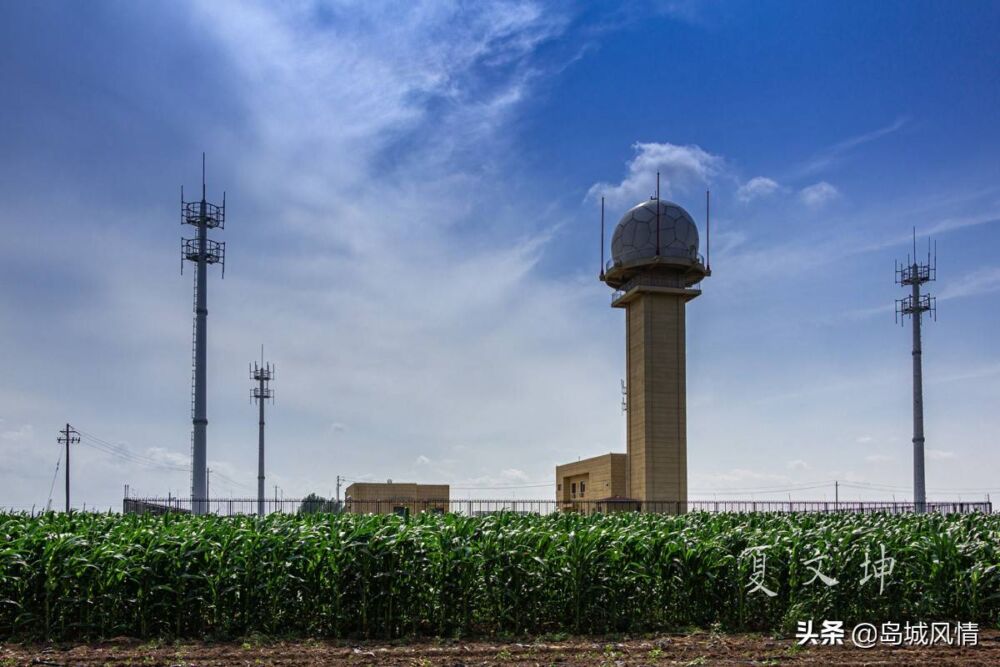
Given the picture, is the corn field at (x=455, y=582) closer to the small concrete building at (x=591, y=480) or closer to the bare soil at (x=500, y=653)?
the bare soil at (x=500, y=653)

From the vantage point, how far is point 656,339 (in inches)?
1789

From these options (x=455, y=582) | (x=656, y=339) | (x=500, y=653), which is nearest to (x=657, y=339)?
(x=656, y=339)

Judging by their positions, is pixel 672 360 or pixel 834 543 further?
pixel 672 360

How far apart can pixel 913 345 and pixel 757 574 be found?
43420mm

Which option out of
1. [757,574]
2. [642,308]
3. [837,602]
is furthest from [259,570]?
[642,308]

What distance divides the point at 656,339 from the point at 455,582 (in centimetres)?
3621

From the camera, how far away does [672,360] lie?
45562 millimetres

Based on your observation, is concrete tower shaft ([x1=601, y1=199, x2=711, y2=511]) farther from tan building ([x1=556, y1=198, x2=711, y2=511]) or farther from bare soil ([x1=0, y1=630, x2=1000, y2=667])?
bare soil ([x1=0, y1=630, x2=1000, y2=667])

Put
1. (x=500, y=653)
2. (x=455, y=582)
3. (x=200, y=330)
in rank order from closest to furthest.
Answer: (x=500, y=653)
(x=455, y=582)
(x=200, y=330)

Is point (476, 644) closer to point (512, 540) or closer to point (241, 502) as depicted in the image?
point (512, 540)

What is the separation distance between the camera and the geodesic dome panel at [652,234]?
46125 millimetres

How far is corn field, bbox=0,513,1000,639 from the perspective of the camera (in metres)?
10.2

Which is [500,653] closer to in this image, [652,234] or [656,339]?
[656,339]

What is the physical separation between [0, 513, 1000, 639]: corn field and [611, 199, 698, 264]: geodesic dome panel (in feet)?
116
